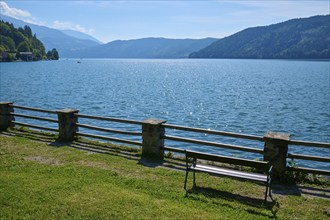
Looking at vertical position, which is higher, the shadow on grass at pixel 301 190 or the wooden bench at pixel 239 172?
the wooden bench at pixel 239 172

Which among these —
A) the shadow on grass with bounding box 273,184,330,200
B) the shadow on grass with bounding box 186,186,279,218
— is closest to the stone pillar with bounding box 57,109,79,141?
the shadow on grass with bounding box 186,186,279,218

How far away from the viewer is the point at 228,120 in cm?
3191

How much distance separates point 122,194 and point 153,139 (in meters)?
4.06

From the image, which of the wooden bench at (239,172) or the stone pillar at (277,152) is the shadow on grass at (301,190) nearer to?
the stone pillar at (277,152)

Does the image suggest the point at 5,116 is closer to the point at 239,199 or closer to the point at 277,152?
the point at 239,199

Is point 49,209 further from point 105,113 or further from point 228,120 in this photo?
point 105,113

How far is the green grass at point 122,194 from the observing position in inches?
300

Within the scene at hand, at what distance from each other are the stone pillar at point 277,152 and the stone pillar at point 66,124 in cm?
861

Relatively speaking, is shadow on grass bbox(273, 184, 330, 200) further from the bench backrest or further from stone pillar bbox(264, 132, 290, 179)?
the bench backrest

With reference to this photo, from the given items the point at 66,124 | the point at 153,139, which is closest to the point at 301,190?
the point at 153,139

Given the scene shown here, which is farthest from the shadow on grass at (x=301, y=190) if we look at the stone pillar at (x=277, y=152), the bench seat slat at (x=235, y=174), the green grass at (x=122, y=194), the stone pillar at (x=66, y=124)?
the stone pillar at (x=66, y=124)

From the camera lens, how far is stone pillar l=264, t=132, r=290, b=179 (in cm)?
1020

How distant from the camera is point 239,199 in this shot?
875cm

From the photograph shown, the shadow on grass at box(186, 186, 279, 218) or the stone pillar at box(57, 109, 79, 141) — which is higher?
the stone pillar at box(57, 109, 79, 141)
